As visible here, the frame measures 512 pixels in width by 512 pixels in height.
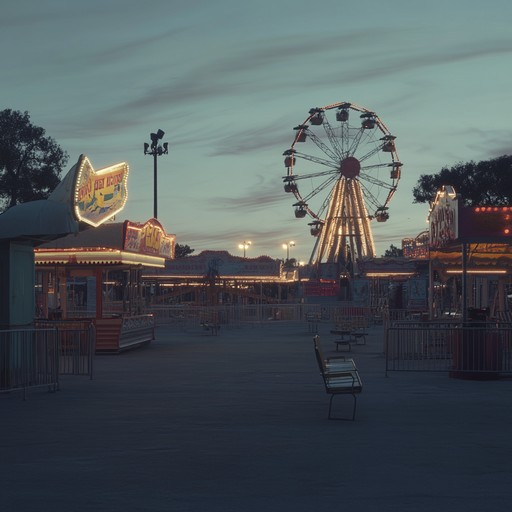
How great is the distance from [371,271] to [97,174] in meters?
35.1

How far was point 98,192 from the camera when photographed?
2484 centimetres

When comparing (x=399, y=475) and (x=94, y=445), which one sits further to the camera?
(x=94, y=445)

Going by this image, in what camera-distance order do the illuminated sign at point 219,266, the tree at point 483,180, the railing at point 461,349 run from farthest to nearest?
1. the tree at point 483,180
2. the illuminated sign at point 219,266
3. the railing at point 461,349

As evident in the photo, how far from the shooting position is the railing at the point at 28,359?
51.8 ft

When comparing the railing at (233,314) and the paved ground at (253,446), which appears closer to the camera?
the paved ground at (253,446)

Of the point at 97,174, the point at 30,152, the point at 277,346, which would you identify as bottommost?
the point at 277,346

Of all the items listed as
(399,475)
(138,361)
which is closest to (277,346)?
(138,361)

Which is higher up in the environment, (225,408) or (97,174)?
(97,174)

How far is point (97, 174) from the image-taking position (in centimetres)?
2506

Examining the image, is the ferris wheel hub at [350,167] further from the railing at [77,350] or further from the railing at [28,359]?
the railing at [28,359]

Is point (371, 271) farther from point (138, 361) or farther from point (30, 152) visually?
point (138, 361)

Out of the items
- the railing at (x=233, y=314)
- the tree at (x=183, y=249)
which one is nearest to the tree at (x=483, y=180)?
the railing at (x=233, y=314)

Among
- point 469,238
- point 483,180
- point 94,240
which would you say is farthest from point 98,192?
point 483,180

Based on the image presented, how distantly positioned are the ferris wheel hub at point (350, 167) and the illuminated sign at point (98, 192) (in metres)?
33.7
